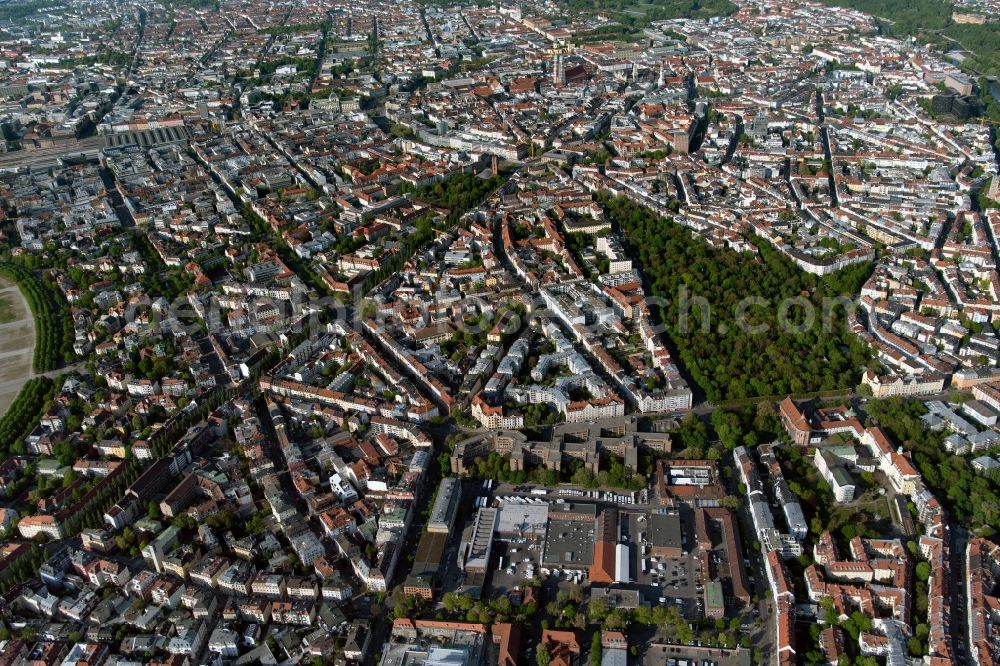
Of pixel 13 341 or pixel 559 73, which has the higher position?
pixel 559 73

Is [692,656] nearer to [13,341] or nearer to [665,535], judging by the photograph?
[665,535]

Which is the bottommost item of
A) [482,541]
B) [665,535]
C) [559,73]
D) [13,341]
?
[13,341]

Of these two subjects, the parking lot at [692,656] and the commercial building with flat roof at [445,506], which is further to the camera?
the commercial building with flat roof at [445,506]

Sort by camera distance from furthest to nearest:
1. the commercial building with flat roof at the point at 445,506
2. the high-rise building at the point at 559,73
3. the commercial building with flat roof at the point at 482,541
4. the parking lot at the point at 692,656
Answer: the high-rise building at the point at 559,73, the commercial building with flat roof at the point at 445,506, the commercial building with flat roof at the point at 482,541, the parking lot at the point at 692,656

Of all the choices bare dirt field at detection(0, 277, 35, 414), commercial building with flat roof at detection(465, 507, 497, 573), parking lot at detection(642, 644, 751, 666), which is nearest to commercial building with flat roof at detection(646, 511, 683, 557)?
parking lot at detection(642, 644, 751, 666)

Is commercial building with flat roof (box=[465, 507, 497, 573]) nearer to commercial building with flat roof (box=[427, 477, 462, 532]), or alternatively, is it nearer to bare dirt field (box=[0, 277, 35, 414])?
commercial building with flat roof (box=[427, 477, 462, 532])

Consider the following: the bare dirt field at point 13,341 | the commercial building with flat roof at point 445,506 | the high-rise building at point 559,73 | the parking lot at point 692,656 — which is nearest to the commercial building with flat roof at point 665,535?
the parking lot at point 692,656

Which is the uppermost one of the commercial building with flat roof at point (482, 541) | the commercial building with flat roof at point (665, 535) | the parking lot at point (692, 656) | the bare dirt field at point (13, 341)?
the commercial building with flat roof at point (665, 535)

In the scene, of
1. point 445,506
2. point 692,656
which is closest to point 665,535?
point 692,656

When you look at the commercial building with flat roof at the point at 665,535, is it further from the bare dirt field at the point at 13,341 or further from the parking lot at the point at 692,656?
the bare dirt field at the point at 13,341
